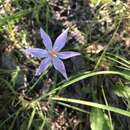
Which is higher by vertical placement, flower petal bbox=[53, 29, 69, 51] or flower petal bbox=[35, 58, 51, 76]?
flower petal bbox=[53, 29, 69, 51]

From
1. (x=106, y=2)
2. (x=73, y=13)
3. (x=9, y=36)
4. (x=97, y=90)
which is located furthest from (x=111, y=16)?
(x=9, y=36)

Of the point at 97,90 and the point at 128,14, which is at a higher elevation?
the point at 128,14

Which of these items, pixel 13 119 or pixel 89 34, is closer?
pixel 13 119

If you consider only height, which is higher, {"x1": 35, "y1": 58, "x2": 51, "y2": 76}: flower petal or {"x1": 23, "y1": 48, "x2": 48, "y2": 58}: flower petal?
{"x1": 23, "y1": 48, "x2": 48, "y2": 58}: flower petal

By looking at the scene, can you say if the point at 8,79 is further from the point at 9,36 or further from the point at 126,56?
the point at 126,56

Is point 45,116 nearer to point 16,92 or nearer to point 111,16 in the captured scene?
point 16,92

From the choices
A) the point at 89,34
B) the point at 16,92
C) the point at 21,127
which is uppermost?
the point at 89,34

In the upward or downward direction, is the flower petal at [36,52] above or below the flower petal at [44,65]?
above

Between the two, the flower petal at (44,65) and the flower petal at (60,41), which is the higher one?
the flower petal at (60,41)

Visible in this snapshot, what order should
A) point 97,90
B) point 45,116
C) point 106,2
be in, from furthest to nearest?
point 106,2, point 97,90, point 45,116

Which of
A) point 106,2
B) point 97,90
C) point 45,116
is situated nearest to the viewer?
point 45,116
